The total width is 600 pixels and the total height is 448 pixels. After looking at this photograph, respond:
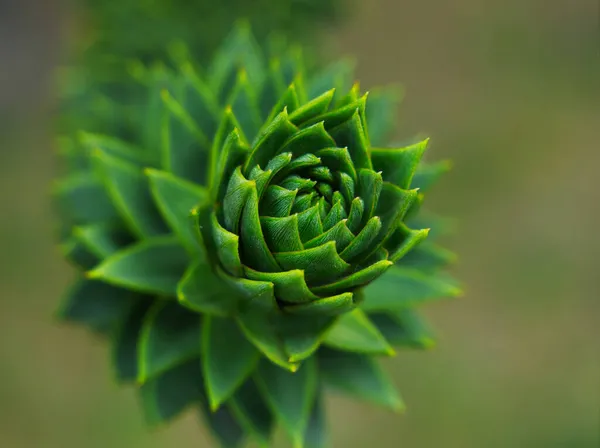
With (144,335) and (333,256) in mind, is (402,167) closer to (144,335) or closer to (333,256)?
(333,256)

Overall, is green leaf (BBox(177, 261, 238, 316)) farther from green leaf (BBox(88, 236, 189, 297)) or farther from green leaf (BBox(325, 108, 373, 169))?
green leaf (BBox(325, 108, 373, 169))

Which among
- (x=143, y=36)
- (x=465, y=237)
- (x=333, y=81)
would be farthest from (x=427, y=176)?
(x=465, y=237)

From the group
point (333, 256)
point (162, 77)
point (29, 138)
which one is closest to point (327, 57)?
point (162, 77)

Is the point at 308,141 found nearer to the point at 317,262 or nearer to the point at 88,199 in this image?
the point at 317,262

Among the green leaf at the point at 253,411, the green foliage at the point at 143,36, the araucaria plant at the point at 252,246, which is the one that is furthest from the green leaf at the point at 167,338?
the green foliage at the point at 143,36

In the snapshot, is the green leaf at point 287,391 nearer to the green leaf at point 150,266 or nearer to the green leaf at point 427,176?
the green leaf at point 150,266
